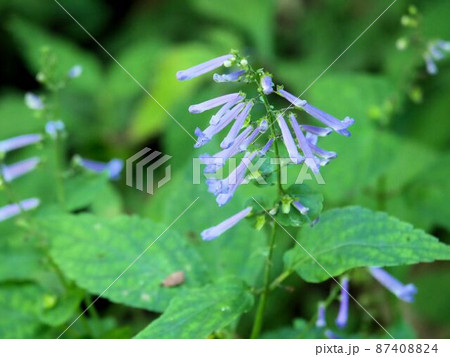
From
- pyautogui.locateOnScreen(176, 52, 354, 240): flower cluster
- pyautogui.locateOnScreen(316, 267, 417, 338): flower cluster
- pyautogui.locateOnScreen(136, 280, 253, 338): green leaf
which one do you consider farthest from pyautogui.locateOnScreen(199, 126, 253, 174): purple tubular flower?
pyautogui.locateOnScreen(316, 267, 417, 338): flower cluster

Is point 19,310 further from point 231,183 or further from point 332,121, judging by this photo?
point 332,121

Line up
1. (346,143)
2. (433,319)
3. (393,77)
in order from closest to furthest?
(346,143)
(433,319)
(393,77)

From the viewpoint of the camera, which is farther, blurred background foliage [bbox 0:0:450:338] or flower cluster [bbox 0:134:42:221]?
flower cluster [bbox 0:134:42:221]

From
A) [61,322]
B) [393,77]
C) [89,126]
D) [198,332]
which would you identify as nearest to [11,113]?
[89,126]

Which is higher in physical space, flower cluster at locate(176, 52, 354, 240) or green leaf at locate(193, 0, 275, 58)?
green leaf at locate(193, 0, 275, 58)

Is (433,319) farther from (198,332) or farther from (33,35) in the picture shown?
(33,35)

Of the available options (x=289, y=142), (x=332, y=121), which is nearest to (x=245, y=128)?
(x=289, y=142)

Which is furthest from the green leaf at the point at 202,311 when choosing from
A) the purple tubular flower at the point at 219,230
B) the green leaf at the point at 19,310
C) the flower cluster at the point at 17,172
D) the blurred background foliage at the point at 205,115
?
the flower cluster at the point at 17,172

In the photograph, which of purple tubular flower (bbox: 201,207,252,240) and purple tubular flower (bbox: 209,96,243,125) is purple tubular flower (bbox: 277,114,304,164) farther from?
purple tubular flower (bbox: 201,207,252,240)
